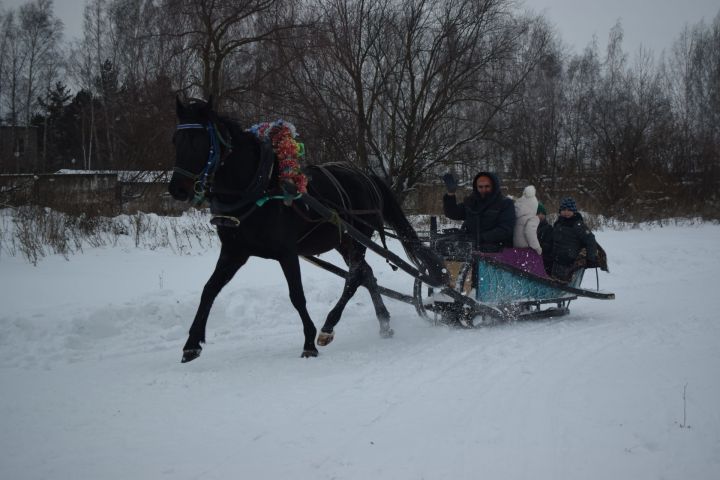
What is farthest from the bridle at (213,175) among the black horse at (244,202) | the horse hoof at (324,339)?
the horse hoof at (324,339)

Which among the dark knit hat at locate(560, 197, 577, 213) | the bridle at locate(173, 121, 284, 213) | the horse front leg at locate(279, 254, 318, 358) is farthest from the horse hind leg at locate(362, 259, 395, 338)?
the dark knit hat at locate(560, 197, 577, 213)

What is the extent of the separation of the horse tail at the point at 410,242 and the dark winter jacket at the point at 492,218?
23.7 inches

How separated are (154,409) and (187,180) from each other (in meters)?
1.67

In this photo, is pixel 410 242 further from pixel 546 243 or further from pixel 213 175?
pixel 213 175

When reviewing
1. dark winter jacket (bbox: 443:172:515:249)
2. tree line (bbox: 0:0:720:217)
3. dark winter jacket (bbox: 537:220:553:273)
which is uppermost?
tree line (bbox: 0:0:720:217)

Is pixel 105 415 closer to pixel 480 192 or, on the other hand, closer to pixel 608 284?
pixel 480 192

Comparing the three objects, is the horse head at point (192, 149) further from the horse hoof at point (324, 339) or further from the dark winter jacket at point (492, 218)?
the dark winter jacket at point (492, 218)

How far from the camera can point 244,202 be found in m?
4.85

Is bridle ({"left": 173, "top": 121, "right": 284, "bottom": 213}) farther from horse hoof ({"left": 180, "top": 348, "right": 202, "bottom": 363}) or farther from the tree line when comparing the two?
the tree line

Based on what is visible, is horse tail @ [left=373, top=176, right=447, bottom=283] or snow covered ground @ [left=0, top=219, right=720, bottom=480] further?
horse tail @ [left=373, top=176, right=447, bottom=283]

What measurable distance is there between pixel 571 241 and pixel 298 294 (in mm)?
3848

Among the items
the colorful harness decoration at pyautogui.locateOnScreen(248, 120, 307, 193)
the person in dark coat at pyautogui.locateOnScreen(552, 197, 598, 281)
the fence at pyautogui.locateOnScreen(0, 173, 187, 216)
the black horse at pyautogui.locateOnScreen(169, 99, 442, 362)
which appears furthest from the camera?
the fence at pyautogui.locateOnScreen(0, 173, 187, 216)

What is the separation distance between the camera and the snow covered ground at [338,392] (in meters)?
3.06

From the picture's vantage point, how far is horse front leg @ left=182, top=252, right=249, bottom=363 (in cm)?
500
